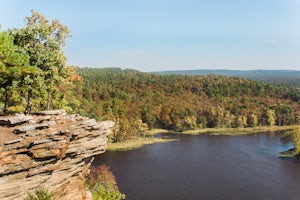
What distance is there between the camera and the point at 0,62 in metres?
22.0

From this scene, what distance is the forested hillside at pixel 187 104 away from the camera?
371 ft

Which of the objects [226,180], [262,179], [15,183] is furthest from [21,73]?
[262,179]

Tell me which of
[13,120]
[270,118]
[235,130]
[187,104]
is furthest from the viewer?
[187,104]

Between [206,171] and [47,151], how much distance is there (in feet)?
159

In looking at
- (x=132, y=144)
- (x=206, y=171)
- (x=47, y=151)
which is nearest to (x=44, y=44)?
(x=47, y=151)

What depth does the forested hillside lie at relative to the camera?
113106mm

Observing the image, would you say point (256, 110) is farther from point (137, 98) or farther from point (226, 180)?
point (226, 180)

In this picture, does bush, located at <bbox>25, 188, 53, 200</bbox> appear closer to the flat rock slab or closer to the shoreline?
the flat rock slab

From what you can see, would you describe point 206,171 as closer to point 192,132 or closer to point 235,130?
point 192,132

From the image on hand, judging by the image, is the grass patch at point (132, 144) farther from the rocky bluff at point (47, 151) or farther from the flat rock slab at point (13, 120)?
the flat rock slab at point (13, 120)

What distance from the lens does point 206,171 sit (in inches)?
2504

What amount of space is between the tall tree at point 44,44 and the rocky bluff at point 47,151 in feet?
14.1

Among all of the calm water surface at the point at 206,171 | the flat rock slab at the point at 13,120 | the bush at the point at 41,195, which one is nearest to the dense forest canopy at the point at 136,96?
the flat rock slab at the point at 13,120

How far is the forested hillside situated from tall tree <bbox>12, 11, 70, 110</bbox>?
66.8 m
